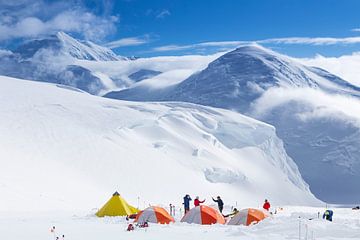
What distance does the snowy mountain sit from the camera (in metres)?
50.0

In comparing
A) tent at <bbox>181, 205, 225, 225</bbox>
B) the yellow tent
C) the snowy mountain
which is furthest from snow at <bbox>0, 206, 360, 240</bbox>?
the snowy mountain

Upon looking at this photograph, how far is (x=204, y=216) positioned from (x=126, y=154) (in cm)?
4675

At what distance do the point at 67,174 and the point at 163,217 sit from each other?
3276 centimetres

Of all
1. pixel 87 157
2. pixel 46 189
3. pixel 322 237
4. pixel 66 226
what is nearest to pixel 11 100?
pixel 87 157

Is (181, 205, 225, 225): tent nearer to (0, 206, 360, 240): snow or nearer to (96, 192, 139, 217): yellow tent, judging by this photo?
(0, 206, 360, 240): snow

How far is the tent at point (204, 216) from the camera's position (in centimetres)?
2462

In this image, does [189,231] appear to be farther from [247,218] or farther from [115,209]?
[115,209]

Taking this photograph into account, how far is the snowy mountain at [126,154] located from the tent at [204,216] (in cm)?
1426

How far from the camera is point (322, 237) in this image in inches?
732

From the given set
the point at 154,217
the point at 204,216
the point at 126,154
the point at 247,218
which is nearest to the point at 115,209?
the point at 154,217

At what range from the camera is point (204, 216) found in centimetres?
2469

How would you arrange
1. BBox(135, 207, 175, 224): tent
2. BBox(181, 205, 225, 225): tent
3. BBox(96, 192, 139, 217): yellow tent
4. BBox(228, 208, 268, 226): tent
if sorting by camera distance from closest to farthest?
1. BBox(228, 208, 268, 226): tent
2. BBox(181, 205, 225, 225): tent
3. BBox(135, 207, 175, 224): tent
4. BBox(96, 192, 139, 217): yellow tent

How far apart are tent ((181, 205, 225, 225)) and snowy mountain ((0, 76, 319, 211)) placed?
561 inches

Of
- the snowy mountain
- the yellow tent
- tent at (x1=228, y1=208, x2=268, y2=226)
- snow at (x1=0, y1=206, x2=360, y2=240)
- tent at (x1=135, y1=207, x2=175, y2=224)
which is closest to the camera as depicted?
snow at (x1=0, y1=206, x2=360, y2=240)
